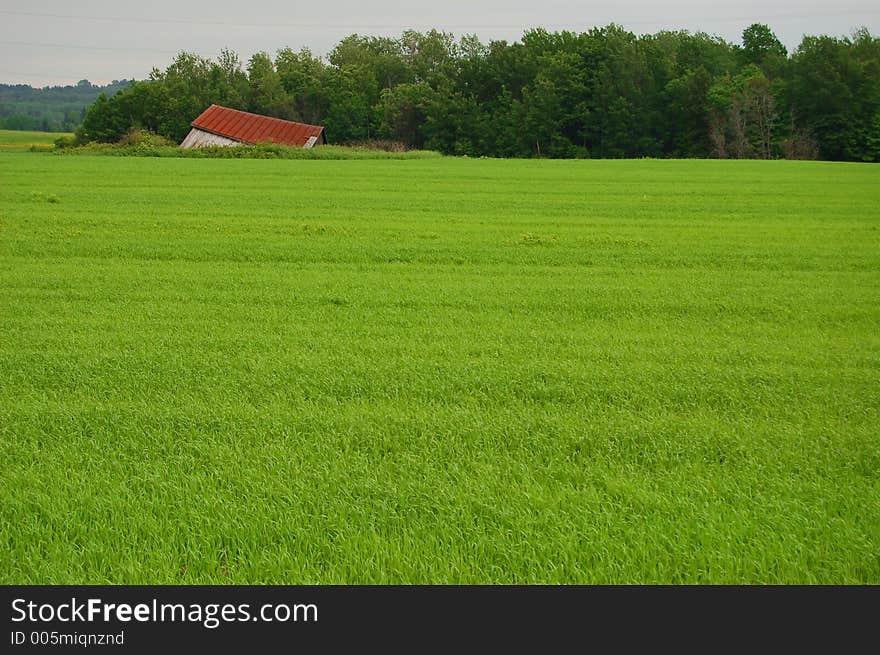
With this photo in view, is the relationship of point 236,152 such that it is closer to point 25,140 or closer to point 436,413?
point 25,140

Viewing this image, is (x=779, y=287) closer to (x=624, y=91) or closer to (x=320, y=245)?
(x=320, y=245)

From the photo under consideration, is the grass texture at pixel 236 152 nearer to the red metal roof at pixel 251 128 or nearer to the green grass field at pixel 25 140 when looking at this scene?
the green grass field at pixel 25 140

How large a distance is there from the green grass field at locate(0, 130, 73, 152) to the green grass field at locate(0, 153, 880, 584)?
1617 inches

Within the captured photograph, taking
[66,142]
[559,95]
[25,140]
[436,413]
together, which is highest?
[559,95]

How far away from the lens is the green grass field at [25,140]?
4922cm

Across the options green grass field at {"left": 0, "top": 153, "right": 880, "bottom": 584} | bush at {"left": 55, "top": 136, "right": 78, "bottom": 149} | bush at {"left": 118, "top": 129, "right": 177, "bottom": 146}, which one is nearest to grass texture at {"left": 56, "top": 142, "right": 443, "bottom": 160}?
bush at {"left": 118, "top": 129, "right": 177, "bottom": 146}

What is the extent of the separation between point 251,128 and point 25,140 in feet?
49.7

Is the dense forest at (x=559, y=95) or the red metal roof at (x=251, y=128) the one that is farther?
the dense forest at (x=559, y=95)

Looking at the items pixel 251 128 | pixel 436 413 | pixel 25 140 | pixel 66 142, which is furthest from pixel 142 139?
pixel 436 413

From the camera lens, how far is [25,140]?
53.2m

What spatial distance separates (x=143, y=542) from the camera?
12.9 ft

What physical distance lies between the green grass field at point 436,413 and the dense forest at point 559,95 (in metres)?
47.3

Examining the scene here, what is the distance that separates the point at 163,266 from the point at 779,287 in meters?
8.38

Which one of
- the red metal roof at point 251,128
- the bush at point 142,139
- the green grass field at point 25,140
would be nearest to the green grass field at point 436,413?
the bush at point 142,139
